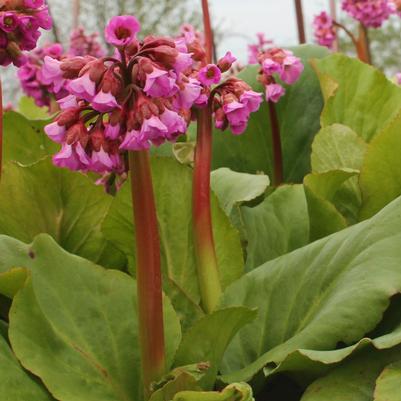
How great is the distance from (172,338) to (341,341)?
170 mm

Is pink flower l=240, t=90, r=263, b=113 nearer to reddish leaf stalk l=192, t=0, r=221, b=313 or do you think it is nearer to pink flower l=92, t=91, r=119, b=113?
reddish leaf stalk l=192, t=0, r=221, b=313

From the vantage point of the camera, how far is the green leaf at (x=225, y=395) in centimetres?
63

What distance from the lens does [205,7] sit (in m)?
0.97

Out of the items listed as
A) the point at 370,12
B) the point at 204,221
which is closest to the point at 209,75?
the point at 204,221

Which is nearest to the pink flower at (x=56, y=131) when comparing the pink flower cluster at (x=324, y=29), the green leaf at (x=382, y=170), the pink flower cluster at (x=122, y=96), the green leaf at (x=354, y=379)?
the pink flower cluster at (x=122, y=96)

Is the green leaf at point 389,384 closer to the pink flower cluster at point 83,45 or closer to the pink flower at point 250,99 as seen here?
the pink flower at point 250,99

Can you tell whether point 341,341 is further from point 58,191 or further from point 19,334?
point 58,191

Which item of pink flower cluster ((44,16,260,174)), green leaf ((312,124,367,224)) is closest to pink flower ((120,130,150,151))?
pink flower cluster ((44,16,260,174))

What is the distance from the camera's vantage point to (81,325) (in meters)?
0.79

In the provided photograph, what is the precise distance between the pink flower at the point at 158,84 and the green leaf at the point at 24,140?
692mm

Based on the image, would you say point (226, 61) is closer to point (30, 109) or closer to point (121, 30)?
point (121, 30)

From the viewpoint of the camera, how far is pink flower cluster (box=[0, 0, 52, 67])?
0.75 m

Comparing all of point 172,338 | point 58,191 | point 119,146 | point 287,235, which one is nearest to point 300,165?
point 287,235

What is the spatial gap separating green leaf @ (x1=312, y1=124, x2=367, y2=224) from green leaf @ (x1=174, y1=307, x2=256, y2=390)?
1.26 feet
